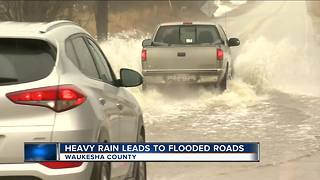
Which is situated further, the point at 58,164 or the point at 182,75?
the point at 182,75

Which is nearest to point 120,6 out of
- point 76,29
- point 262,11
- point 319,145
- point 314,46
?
point 262,11

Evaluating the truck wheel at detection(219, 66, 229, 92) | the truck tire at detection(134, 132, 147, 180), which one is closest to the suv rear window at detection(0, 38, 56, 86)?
the truck tire at detection(134, 132, 147, 180)

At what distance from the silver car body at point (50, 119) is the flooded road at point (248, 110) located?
383 centimetres

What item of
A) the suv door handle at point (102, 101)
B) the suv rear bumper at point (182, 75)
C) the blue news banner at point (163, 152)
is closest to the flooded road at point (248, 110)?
the suv rear bumper at point (182, 75)

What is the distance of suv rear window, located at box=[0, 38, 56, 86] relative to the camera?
500cm

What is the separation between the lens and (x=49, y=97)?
4.91 m

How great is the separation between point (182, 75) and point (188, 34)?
157 centimetres

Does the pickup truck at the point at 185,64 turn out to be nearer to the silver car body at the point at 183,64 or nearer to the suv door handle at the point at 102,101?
the silver car body at the point at 183,64

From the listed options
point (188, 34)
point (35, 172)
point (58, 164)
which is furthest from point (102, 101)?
point (188, 34)

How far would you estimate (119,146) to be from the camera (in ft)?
17.7

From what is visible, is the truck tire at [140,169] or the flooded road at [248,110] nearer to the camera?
the truck tire at [140,169]

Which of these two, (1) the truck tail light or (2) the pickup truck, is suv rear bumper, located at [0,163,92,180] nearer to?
(1) the truck tail light

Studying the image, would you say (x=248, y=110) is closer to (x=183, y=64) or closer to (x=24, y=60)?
(x=183, y=64)

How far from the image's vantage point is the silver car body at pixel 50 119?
481 cm
